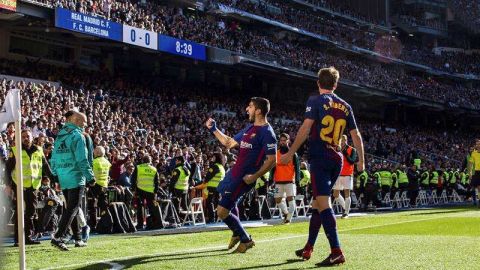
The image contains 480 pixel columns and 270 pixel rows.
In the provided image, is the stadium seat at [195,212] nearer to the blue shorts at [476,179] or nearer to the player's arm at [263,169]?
the player's arm at [263,169]

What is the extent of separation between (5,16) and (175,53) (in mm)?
9717

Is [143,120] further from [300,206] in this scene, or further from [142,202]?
[142,202]

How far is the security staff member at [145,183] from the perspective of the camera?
1722 centimetres

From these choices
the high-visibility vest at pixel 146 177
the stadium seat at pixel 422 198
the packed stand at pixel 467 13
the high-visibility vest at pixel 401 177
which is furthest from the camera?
the packed stand at pixel 467 13

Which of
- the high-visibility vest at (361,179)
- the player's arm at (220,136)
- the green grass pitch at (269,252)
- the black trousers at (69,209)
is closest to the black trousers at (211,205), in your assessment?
the green grass pitch at (269,252)

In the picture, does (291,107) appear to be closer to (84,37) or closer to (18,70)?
(84,37)

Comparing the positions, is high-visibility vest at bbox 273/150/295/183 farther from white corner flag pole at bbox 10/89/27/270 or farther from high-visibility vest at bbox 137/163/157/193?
white corner flag pole at bbox 10/89/27/270

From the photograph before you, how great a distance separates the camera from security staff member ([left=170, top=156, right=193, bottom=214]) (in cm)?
1897

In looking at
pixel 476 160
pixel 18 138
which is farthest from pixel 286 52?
pixel 18 138

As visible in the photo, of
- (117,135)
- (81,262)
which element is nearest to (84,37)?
(117,135)

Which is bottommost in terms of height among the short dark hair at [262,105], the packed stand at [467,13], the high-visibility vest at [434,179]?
the high-visibility vest at [434,179]

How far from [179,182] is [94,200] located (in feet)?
10.5

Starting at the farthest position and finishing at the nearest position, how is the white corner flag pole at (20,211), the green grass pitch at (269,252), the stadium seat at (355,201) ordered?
the stadium seat at (355,201) → the green grass pitch at (269,252) → the white corner flag pole at (20,211)

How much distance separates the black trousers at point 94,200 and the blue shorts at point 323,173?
835cm
